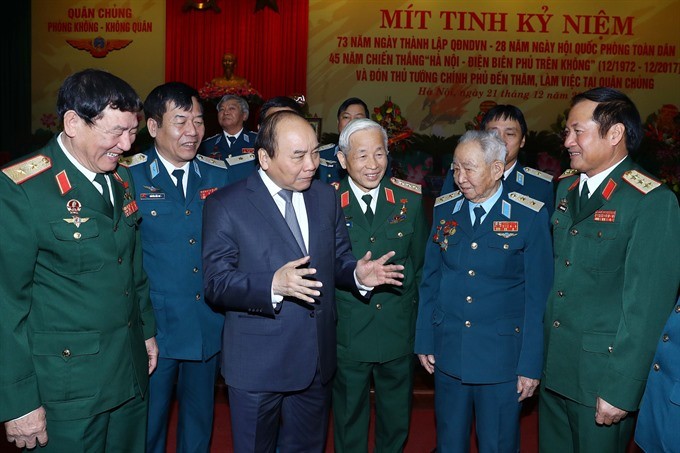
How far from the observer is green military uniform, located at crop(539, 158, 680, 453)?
2008 millimetres

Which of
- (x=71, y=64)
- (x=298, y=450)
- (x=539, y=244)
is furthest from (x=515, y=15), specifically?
(x=298, y=450)

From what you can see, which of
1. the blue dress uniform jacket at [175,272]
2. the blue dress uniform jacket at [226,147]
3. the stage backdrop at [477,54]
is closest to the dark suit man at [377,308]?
the blue dress uniform jacket at [175,272]

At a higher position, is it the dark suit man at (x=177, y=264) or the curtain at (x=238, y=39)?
the curtain at (x=238, y=39)

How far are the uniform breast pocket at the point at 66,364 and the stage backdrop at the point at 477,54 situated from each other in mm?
7955

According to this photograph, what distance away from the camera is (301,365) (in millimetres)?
2176

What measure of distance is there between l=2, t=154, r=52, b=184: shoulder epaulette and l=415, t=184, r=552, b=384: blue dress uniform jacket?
141 centimetres

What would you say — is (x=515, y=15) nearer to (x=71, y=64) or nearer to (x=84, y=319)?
(x=71, y=64)

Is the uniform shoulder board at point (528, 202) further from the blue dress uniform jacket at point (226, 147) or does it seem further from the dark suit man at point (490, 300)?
the blue dress uniform jacket at point (226, 147)

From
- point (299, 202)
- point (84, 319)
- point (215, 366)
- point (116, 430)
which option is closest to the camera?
point (84, 319)

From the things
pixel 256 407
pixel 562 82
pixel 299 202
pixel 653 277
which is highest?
pixel 562 82

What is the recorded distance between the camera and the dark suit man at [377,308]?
8.75 ft

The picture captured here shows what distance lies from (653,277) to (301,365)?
1105 millimetres

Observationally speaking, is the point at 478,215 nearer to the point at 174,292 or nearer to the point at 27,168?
the point at 174,292

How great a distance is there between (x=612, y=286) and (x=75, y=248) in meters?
1.62
